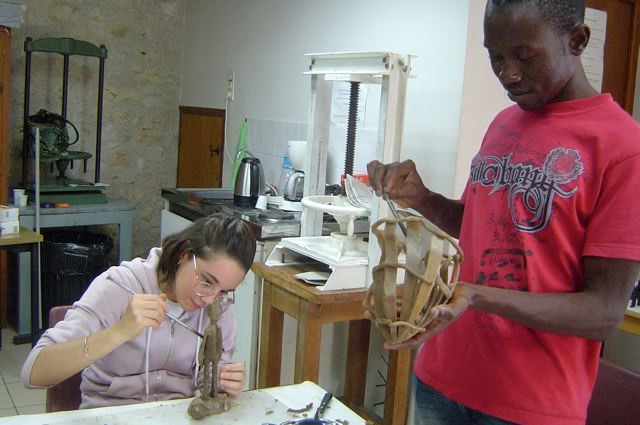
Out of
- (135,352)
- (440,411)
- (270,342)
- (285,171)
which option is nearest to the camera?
(440,411)

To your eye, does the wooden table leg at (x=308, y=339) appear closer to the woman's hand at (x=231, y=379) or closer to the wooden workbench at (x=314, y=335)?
the wooden workbench at (x=314, y=335)

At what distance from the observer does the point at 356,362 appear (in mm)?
2961

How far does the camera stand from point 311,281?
2.45m

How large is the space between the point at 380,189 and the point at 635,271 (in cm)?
57

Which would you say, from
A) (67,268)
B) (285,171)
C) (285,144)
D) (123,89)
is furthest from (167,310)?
(123,89)

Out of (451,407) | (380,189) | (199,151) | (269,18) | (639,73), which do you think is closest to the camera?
(451,407)

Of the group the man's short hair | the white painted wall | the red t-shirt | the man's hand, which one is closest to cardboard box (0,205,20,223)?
the white painted wall

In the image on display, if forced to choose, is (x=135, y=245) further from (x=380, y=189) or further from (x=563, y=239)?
(x=563, y=239)

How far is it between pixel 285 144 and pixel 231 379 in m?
2.46

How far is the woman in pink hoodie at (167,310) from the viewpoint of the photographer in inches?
61.2

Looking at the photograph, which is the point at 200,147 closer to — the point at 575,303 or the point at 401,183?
the point at 401,183

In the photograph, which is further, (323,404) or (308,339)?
(308,339)

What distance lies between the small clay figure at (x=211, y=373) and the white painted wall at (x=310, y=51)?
1.48 metres

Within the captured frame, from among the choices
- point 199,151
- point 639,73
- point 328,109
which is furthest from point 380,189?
point 199,151
